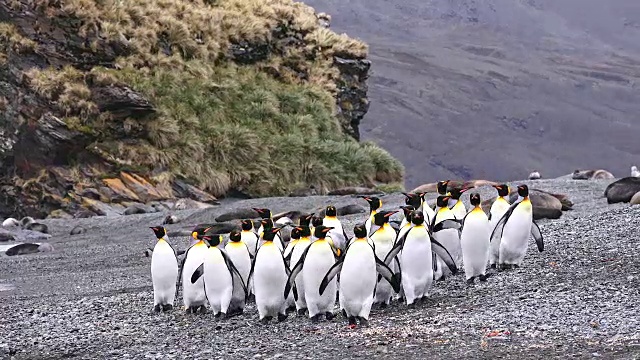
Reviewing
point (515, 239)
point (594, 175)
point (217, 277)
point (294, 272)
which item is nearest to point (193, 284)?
point (217, 277)

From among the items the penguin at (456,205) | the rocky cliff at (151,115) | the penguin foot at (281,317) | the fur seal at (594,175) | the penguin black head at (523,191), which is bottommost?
the penguin foot at (281,317)

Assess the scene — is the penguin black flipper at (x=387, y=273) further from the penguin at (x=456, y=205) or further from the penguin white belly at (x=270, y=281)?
the penguin at (x=456, y=205)

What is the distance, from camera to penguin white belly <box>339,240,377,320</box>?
6641 millimetres

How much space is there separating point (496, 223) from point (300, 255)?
2.05m

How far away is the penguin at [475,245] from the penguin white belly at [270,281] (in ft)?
5.25

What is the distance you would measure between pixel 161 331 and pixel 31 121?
12.1 metres

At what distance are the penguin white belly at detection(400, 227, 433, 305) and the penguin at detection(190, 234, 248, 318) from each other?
1.32 m

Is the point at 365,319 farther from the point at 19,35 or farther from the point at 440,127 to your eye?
the point at 440,127

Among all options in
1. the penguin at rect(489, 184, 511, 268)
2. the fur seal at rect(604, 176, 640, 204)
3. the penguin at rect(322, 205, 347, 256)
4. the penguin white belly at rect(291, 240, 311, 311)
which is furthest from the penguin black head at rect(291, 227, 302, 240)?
the fur seal at rect(604, 176, 640, 204)

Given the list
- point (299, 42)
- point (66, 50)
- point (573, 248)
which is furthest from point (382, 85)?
point (573, 248)

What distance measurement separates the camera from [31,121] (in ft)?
58.7

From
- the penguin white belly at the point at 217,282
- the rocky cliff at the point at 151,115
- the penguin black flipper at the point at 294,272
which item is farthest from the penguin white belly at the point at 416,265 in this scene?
the rocky cliff at the point at 151,115

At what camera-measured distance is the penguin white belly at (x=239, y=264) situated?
7484 millimetres

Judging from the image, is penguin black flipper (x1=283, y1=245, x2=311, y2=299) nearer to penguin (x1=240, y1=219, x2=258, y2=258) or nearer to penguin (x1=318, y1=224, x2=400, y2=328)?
penguin (x1=318, y1=224, x2=400, y2=328)
